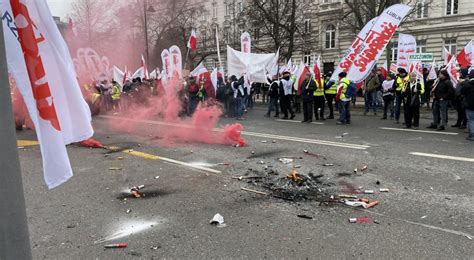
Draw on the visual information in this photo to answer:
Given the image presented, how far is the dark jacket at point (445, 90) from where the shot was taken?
11.0m

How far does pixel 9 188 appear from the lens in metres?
1.72

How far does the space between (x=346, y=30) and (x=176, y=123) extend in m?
28.6

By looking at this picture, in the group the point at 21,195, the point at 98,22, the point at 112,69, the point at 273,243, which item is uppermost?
the point at 98,22

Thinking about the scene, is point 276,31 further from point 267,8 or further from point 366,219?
point 366,219

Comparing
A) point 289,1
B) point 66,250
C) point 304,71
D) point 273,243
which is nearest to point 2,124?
point 66,250

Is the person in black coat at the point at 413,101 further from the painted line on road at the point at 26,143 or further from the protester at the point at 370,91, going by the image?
the painted line on road at the point at 26,143

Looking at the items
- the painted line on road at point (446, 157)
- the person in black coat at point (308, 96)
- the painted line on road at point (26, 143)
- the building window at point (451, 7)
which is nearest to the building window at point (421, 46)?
the building window at point (451, 7)

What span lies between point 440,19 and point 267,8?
19148 mm

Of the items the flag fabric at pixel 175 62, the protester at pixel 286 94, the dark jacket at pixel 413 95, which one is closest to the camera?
the dark jacket at pixel 413 95

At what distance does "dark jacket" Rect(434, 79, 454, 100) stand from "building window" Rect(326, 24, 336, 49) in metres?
32.4

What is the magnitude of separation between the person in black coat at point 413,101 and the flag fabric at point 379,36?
1317mm

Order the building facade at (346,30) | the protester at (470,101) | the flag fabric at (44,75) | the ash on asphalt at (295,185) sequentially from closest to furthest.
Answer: the flag fabric at (44,75)
the ash on asphalt at (295,185)
the protester at (470,101)
the building facade at (346,30)

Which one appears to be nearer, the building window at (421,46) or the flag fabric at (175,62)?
the flag fabric at (175,62)

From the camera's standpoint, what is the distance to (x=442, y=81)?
1110 cm
